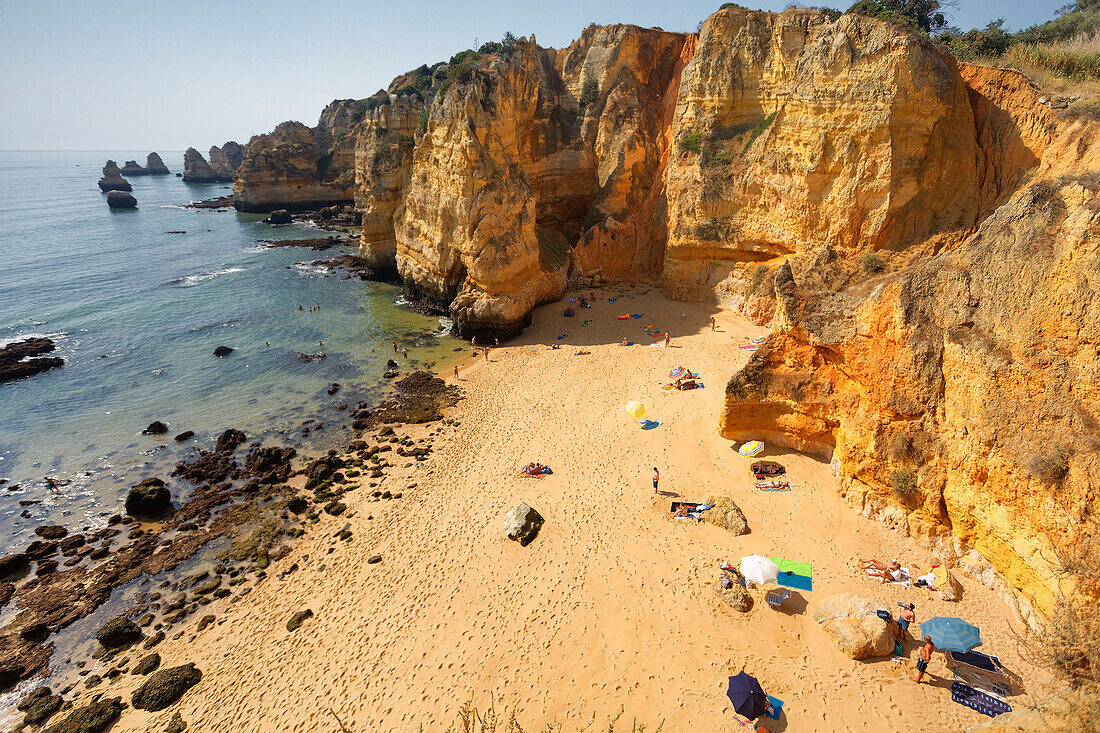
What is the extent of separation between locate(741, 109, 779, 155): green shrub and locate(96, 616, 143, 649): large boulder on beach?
30.6 metres

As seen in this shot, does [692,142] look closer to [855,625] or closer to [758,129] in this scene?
[758,129]

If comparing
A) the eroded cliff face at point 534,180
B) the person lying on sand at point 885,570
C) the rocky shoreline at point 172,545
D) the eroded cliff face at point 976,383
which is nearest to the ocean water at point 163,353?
the rocky shoreline at point 172,545

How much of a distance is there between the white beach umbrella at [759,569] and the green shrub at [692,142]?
74.6 ft

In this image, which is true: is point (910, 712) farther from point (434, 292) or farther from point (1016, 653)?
point (434, 292)

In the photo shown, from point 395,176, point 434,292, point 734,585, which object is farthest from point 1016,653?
point 395,176

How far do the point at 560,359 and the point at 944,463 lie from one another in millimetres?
15974

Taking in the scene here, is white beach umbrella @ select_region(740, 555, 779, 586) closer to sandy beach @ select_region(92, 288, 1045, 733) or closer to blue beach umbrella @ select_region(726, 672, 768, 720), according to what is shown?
sandy beach @ select_region(92, 288, 1045, 733)

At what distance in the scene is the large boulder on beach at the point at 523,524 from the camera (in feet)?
43.4

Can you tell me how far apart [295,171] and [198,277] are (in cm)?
3275

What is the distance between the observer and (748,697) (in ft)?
27.3

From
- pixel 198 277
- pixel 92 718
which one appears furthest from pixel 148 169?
pixel 92 718

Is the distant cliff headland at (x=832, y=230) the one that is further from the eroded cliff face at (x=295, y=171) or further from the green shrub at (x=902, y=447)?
the eroded cliff face at (x=295, y=171)

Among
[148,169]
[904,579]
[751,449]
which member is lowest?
[904,579]

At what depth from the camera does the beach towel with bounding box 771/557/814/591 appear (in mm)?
10789
